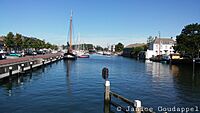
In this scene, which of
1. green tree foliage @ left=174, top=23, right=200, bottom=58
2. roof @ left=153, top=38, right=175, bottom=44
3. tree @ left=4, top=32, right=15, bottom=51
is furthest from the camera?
roof @ left=153, top=38, right=175, bottom=44

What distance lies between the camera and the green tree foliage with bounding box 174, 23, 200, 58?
289 feet

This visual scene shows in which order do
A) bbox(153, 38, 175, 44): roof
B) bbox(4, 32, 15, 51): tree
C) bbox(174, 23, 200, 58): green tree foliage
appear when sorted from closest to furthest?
bbox(174, 23, 200, 58): green tree foliage → bbox(4, 32, 15, 51): tree → bbox(153, 38, 175, 44): roof

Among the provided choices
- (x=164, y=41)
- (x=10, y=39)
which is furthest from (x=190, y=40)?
(x=164, y=41)

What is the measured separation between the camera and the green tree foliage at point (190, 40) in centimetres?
8806

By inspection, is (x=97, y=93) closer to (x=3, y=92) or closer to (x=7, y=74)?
(x=3, y=92)

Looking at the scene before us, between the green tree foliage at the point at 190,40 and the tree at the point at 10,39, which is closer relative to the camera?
the green tree foliage at the point at 190,40

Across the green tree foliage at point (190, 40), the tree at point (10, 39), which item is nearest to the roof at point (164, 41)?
the green tree foliage at point (190, 40)

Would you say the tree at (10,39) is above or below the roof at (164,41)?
below

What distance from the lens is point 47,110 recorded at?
2044 cm

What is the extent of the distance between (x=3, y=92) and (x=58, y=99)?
756 centimetres

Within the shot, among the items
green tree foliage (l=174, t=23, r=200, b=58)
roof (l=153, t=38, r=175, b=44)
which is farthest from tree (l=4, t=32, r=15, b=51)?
roof (l=153, t=38, r=175, b=44)

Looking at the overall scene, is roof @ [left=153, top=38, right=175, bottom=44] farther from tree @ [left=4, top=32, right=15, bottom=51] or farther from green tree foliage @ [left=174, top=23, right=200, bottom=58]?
tree @ [left=4, top=32, right=15, bottom=51]

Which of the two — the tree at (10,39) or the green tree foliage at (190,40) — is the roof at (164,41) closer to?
the green tree foliage at (190,40)

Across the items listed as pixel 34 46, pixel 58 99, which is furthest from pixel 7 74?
pixel 34 46
